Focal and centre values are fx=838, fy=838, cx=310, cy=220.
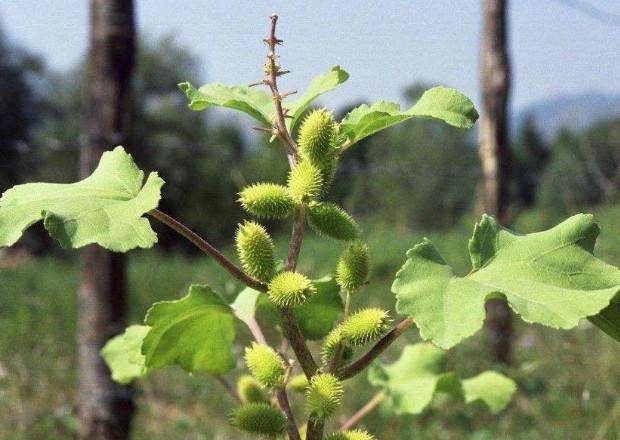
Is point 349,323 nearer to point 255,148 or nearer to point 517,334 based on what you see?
point 517,334

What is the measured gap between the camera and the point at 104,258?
2.73 m

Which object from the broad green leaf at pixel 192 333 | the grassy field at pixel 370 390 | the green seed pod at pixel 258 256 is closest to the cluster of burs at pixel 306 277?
the green seed pod at pixel 258 256

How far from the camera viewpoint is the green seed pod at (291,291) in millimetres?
777

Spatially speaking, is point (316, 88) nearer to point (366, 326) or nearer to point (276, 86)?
point (276, 86)

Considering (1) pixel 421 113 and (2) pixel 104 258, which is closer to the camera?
(1) pixel 421 113

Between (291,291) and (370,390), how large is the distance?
3.56 m

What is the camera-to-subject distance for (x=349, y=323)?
82 cm

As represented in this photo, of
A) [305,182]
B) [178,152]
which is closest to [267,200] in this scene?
[305,182]

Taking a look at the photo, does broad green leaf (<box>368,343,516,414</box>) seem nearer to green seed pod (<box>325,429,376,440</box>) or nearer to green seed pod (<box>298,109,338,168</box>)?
green seed pod (<box>325,429,376,440</box>)

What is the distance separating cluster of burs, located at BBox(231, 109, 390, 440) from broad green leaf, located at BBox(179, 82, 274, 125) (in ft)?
0.30

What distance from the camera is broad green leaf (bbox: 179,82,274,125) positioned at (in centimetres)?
87

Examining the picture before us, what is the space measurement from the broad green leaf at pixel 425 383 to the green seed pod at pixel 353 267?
0.42 metres

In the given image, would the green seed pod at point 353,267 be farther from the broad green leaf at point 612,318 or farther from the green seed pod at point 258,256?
the broad green leaf at point 612,318

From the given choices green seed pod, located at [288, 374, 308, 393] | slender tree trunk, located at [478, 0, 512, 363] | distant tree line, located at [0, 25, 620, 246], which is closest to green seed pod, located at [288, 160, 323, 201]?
green seed pod, located at [288, 374, 308, 393]
